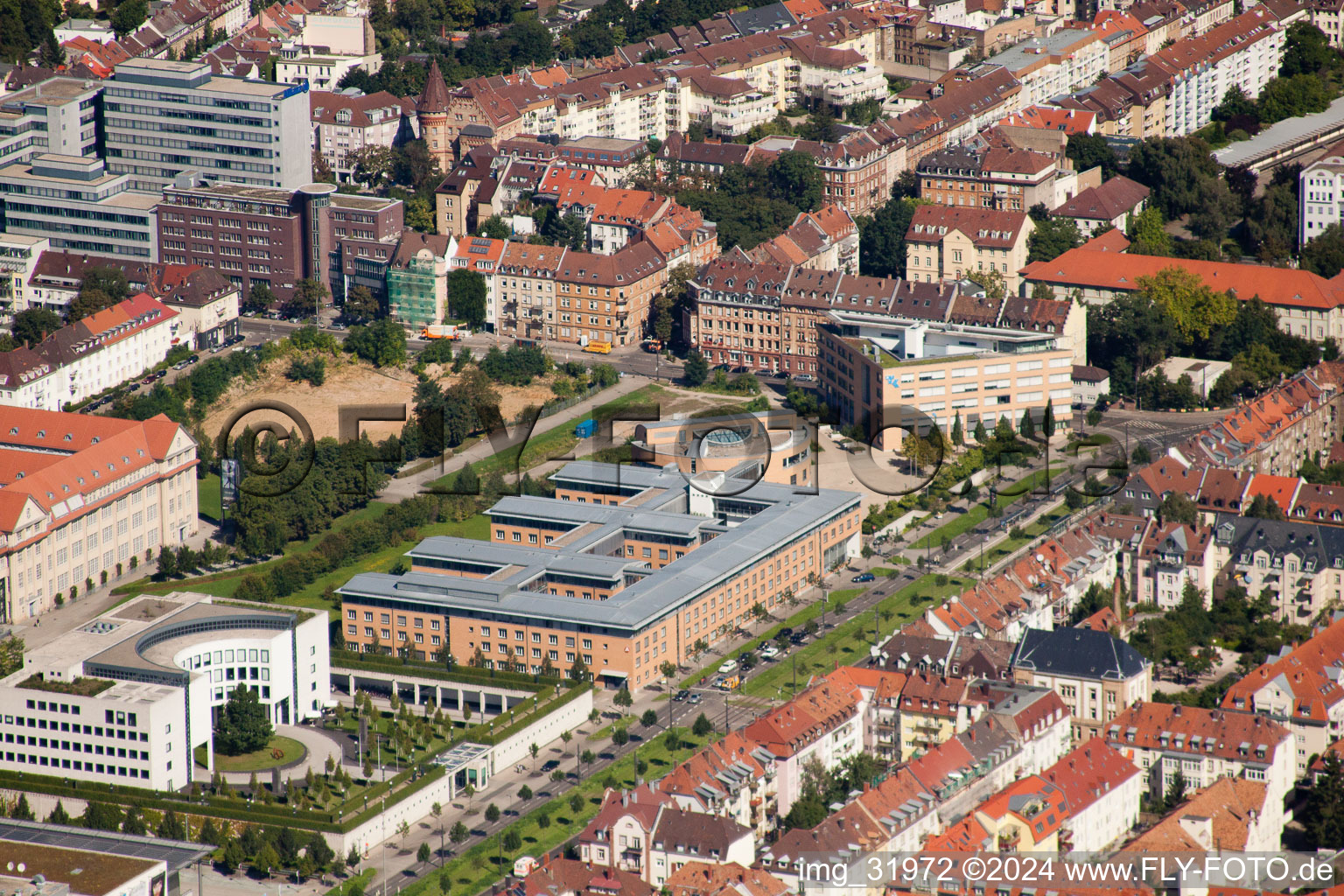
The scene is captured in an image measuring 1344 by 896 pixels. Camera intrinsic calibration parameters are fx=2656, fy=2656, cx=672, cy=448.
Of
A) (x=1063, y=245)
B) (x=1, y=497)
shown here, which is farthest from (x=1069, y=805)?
(x=1063, y=245)

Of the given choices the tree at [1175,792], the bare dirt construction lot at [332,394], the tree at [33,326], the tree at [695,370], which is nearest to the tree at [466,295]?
the bare dirt construction lot at [332,394]

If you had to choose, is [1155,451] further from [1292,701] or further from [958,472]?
[1292,701]

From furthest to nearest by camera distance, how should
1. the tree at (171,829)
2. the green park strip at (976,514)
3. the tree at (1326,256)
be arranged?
the tree at (1326,256) < the green park strip at (976,514) < the tree at (171,829)

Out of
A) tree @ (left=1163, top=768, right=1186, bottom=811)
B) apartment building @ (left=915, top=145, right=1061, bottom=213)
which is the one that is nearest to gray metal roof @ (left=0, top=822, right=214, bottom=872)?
tree @ (left=1163, top=768, right=1186, bottom=811)

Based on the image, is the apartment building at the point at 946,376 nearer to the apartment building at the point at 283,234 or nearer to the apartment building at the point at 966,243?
the apartment building at the point at 966,243

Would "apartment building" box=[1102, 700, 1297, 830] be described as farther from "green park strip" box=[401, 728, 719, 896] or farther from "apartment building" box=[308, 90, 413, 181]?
"apartment building" box=[308, 90, 413, 181]

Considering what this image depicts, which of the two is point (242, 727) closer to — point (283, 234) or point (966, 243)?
point (283, 234)

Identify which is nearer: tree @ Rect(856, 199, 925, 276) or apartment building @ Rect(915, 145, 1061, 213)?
tree @ Rect(856, 199, 925, 276)
